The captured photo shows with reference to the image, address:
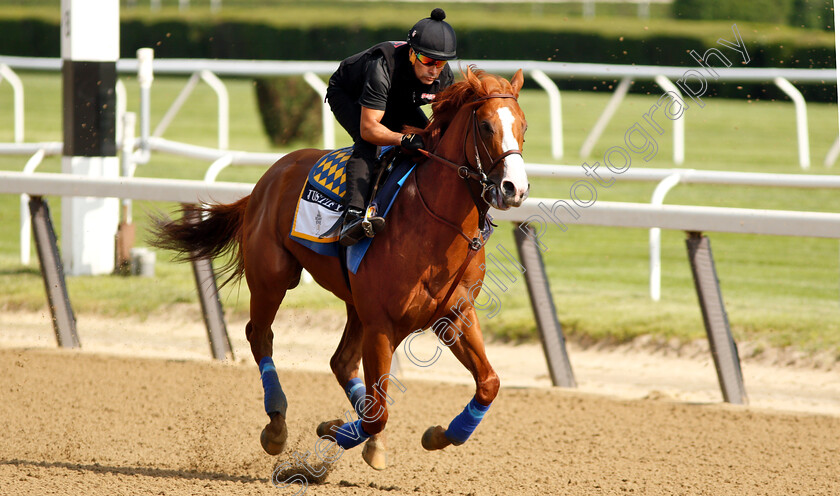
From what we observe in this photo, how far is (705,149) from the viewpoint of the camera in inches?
583

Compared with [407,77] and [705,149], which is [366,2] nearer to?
[705,149]

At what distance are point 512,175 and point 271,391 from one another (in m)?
1.60

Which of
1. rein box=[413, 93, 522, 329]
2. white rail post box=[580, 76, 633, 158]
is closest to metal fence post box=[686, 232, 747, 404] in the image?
rein box=[413, 93, 522, 329]

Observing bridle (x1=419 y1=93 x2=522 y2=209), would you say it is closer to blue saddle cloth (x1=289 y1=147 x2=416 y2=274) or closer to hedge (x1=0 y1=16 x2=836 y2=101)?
blue saddle cloth (x1=289 y1=147 x2=416 y2=274)

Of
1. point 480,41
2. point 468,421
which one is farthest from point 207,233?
point 480,41

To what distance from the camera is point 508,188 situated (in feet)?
10.7

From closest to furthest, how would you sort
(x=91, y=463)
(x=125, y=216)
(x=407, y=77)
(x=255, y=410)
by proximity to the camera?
(x=407, y=77) → (x=91, y=463) → (x=255, y=410) → (x=125, y=216)

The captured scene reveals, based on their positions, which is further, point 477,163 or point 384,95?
point 384,95

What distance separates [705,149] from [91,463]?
12111 mm

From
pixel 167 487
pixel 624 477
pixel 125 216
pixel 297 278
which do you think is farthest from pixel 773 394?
pixel 125 216

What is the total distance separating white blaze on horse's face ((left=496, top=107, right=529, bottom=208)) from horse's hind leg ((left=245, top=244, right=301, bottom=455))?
141 cm

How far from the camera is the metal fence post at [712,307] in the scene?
17.0ft

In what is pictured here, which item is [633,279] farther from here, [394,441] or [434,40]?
[434,40]

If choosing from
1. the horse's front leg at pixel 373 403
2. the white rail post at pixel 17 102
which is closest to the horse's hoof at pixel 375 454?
the horse's front leg at pixel 373 403
